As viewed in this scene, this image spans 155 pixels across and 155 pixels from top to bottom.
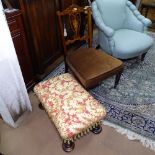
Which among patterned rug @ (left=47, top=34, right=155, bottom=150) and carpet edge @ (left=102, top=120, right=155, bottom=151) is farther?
patterned rug @ (left=47, top=34, right=155, bottom=150)

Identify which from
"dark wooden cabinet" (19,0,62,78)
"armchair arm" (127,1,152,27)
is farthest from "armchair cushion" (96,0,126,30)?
"dark wooden cabinet" (19,0,62,78)

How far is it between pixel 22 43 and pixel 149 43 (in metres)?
1.55

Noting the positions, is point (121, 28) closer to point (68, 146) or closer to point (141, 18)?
point (141, 18)

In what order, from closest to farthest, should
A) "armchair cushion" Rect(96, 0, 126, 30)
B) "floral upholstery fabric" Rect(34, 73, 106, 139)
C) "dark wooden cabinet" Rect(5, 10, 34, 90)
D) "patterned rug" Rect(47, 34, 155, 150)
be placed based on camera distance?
"floral upholstery fabric" Rect(34, 73, 106, 139) < "dark wooden cabinet" Rect(5, 10, 34, 90) < "patterned rug" Rect(47, 34, 155, 150) < "armchair cushion" Rect(96, 0, 126, 30)

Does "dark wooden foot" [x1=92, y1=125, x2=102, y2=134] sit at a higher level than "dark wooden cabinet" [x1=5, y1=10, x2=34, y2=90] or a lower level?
lower

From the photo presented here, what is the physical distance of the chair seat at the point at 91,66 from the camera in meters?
1.72

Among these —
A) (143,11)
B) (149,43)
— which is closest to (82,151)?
(149,43)

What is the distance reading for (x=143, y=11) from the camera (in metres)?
4.19

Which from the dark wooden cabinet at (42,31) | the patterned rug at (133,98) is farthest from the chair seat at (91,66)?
the dark wooden cabinet at (42,31)

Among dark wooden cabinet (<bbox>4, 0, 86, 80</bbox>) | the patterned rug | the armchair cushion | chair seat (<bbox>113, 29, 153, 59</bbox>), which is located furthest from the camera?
the armchair cushion

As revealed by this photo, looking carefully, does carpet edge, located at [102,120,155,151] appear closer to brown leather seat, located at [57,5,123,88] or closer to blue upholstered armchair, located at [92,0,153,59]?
brown leather seat, located at [57,5,123,88]

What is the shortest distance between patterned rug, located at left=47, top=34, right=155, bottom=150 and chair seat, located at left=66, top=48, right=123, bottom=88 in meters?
0.31

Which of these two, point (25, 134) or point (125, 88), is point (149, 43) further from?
point (25, 134)

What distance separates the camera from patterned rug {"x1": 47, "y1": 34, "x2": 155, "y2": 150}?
170 centimetres
